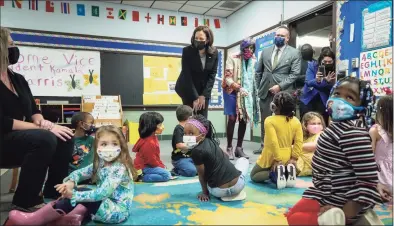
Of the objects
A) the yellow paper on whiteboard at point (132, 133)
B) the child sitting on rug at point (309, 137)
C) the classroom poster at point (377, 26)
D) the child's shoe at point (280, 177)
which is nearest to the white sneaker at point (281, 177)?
the child's shoe at point (280, 177)

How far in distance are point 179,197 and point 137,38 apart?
14.1 feet

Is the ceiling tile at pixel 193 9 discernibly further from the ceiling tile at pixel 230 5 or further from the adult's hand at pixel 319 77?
the adult's hand at pixel 319 77

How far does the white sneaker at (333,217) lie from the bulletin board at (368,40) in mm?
2164

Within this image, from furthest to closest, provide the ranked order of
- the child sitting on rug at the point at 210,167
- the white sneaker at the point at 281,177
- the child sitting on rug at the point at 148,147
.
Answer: the child sitting on rug at the point at 148,147, the white sneaker at the point at 281,177, the child sitting on rug at the point at 210,167

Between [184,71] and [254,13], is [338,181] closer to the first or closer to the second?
[184,71]

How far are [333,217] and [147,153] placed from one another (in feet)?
5.34

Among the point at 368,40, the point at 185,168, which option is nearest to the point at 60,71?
the point at 185,168

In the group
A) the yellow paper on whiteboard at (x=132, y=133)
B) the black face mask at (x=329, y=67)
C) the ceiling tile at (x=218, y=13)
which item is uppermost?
the ceiling tile at (x=218, y=13)

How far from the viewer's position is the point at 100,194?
1.34 meters

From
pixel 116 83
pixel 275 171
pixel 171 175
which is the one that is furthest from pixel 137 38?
pixel 275 171

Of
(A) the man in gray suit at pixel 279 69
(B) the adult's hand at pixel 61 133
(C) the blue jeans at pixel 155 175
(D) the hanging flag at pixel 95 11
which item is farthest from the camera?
(D) the hanging flag at pixel 95 11

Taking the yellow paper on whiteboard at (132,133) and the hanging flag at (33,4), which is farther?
the yellow paper on whiteboard at (132,133)

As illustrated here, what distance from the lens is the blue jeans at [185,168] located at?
2.47m

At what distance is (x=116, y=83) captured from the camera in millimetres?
5402
